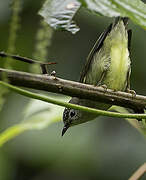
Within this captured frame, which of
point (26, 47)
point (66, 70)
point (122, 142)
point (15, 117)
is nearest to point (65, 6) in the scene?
point (26, 47)

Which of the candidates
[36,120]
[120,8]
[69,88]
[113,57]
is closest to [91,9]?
[120,8]

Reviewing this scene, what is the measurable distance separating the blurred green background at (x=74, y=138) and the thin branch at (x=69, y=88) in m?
4.55

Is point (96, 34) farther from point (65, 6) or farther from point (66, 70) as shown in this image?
point (65, 6)

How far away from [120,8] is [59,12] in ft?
0.62

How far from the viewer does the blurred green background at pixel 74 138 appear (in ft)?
22.2

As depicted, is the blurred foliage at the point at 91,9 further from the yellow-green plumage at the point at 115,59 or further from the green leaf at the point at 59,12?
the yellow-green plumage at the point at 115,59

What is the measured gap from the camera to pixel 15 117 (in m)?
6.75

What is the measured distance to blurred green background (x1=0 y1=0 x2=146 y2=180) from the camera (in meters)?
6.78

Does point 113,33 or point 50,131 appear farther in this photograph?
point 50,131

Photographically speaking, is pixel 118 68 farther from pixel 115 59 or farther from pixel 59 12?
pixel 59 12

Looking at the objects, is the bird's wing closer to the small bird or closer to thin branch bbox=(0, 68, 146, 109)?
the small bird

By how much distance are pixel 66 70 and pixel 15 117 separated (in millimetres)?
1630

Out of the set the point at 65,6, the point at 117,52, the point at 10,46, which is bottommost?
the point at 117,52

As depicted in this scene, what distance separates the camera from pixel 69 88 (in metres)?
1.62
